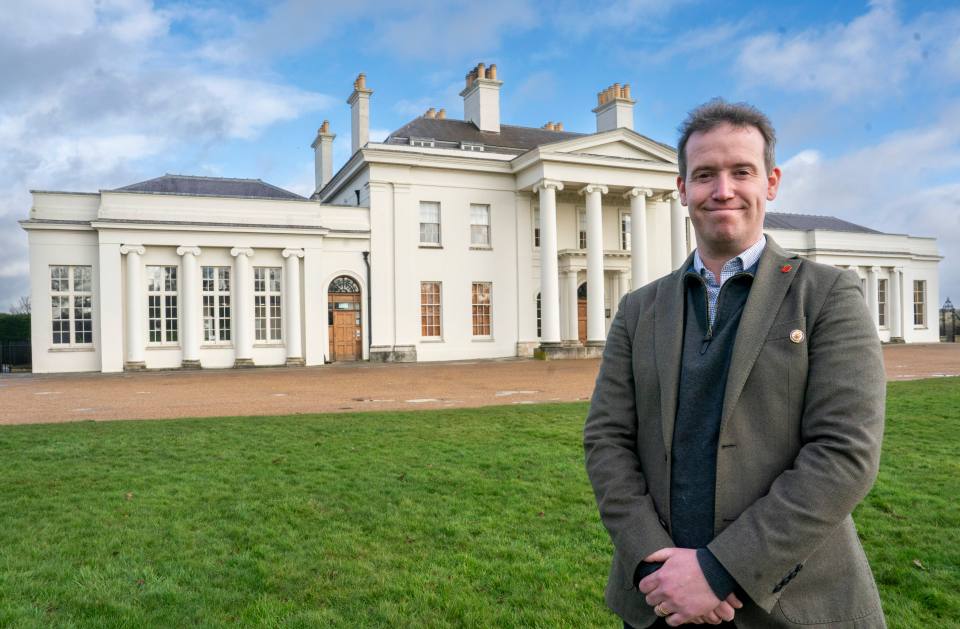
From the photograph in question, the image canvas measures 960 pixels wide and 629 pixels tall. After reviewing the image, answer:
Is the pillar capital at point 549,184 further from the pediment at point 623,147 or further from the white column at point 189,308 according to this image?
the white column at point 189,308

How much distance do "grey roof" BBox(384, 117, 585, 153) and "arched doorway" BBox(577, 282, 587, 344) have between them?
22.7 ft

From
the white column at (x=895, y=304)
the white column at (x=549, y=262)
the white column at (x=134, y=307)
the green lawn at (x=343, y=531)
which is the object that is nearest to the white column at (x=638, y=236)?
the white column at (x=549, y=262)

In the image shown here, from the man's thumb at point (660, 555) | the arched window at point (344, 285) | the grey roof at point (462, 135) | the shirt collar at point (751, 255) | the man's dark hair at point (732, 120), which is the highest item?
the grey roof at point (462, 135)

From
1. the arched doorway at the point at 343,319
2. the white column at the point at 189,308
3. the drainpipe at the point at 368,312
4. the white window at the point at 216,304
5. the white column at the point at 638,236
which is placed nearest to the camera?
the white column at the point at 189,308

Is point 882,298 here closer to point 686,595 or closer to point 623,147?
point 623,147

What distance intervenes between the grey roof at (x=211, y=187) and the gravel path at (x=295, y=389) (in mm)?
7866

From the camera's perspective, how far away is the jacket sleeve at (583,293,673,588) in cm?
207

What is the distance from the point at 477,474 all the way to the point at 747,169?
5.62 metres

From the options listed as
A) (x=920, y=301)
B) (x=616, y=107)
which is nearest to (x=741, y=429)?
A: (x=616, y=107)

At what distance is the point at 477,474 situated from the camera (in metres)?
7.33

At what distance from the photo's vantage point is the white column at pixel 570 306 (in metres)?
32.4

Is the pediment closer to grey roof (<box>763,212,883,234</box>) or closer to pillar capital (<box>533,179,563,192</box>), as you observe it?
pillar capital (<box>533,179,563,192</box>)

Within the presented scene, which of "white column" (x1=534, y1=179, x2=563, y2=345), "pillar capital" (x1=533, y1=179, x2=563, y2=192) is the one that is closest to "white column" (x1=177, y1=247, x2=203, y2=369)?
"white column" (x1=534, y1=179, x2=563, y2=345)

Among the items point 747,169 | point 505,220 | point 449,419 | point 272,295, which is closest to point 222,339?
point 272,295
